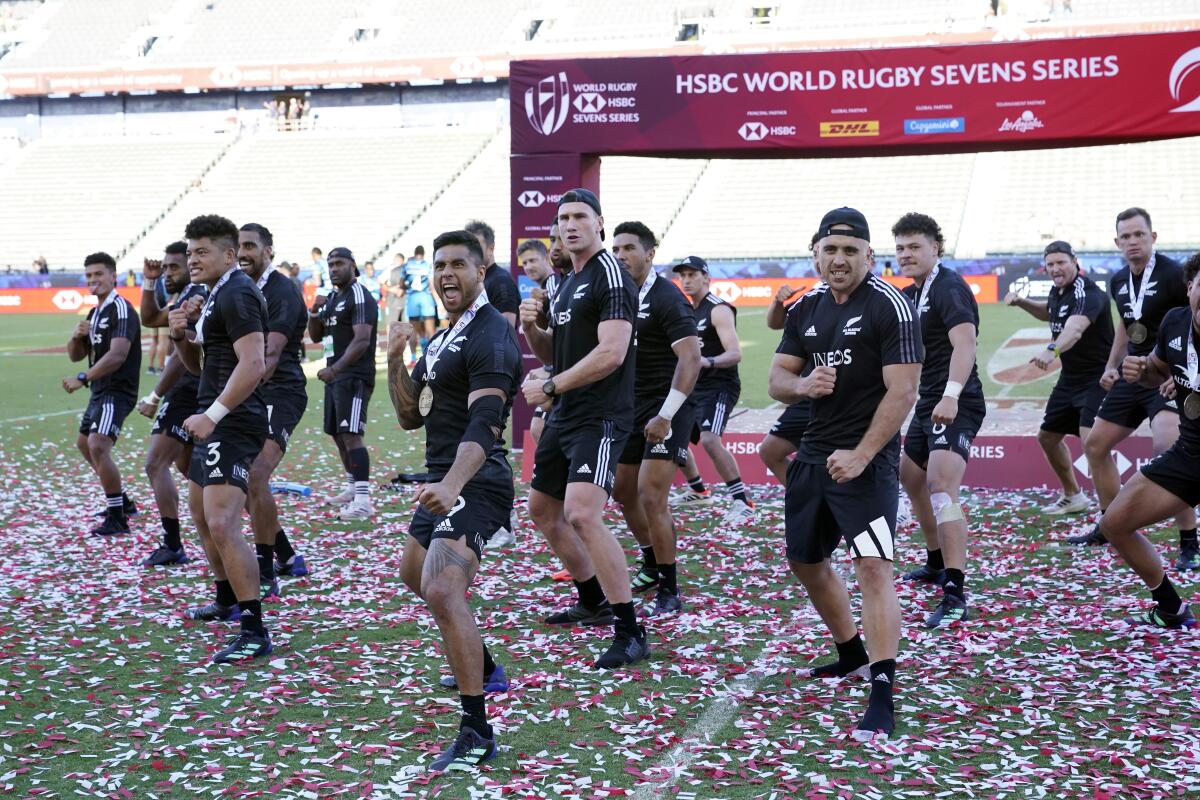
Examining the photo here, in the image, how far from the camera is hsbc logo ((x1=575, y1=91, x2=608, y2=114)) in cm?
1262

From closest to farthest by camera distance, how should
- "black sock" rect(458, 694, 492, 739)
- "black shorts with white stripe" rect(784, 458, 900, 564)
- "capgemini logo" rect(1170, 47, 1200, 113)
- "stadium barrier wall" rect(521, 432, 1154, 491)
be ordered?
"black sock" rect(458, 694, 492, 739)
"black shorts with white stripe" rect(784, 458, 900, 564)
"stadium barrier wall" rect(521, 432, 1154, 491)
"capgemini logo" rect(1170, 47, 1200, 113)

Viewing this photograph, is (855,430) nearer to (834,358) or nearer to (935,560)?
(834,358)

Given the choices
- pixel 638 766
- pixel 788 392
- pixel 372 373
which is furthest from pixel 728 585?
pixel 372 373

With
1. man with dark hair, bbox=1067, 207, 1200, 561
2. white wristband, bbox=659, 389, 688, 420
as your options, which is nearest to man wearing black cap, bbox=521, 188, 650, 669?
white wristband, bbox=659, 389, 688, 420

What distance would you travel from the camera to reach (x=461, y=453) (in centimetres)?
460

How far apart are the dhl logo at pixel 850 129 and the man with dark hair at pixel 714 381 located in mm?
3013

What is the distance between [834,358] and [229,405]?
305cm

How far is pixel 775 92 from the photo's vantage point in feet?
40.0

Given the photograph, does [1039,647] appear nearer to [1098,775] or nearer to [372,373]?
[1098,775]

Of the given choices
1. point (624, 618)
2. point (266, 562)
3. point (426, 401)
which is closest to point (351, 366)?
point (266, 562)

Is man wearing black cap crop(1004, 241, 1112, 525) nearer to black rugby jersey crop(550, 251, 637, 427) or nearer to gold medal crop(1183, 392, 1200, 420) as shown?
gold medal crop(1183, 392, 1200, 420)

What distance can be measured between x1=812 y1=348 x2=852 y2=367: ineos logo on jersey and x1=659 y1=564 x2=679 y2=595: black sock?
2.14m

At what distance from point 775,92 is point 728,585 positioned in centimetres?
627

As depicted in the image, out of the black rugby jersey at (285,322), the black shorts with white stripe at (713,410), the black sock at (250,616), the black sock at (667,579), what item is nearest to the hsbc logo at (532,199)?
the black shorts with white stripe at (713,410)
